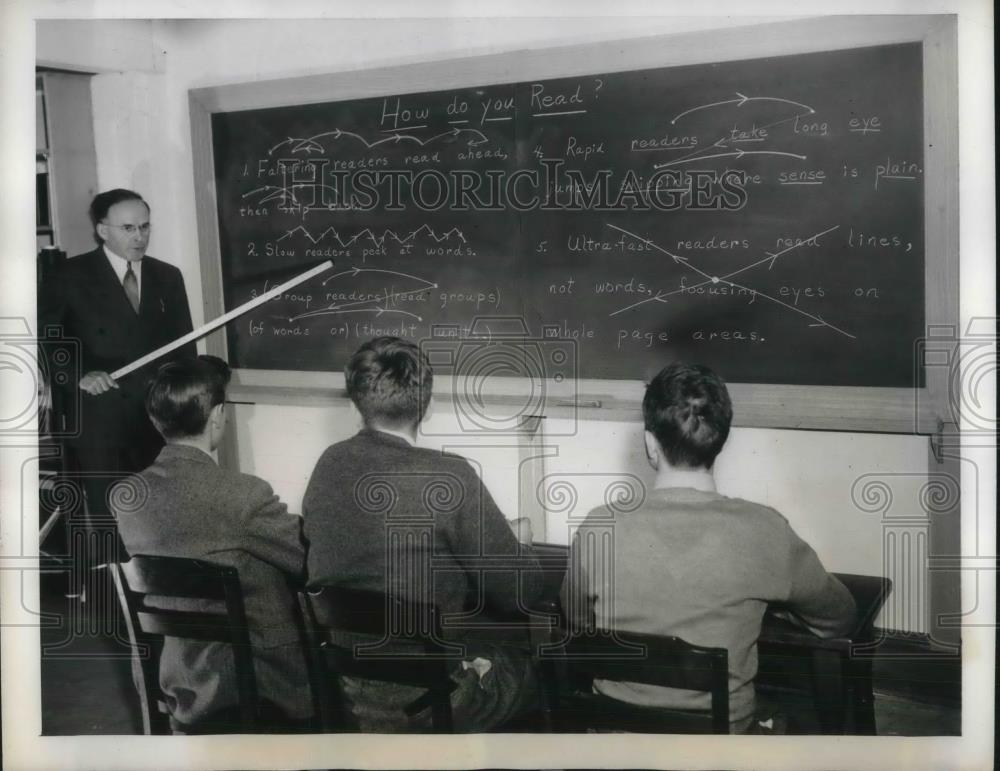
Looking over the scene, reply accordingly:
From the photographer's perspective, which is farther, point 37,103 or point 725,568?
point 37,103

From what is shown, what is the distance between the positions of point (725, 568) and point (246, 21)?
182cm

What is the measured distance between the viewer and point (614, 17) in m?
2.18

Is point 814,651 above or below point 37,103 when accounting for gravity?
below

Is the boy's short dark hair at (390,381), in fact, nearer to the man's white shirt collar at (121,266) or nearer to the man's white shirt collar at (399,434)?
the man's white shirt collar at (399,434)

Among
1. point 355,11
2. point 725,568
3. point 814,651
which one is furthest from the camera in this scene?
point 355,11

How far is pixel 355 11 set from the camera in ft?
7.30

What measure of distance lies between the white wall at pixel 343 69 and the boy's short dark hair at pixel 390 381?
0.40 feet

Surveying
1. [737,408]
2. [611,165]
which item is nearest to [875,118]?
[611,165]

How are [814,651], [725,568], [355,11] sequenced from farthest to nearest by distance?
[355,11]
[814,651]
[725,568]

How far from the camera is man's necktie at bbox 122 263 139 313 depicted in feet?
7.64

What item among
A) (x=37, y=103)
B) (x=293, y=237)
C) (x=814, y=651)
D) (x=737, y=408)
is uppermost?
(x=37, y=103)

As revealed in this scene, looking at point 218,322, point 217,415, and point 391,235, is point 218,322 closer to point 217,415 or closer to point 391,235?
point 217,415

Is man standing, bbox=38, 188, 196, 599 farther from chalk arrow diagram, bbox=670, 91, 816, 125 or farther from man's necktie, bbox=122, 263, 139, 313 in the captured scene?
chalk arrow diagram, bbox=670, 91, 816, 125

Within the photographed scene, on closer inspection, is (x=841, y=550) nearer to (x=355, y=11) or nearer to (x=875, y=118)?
(x=875, y=118)
